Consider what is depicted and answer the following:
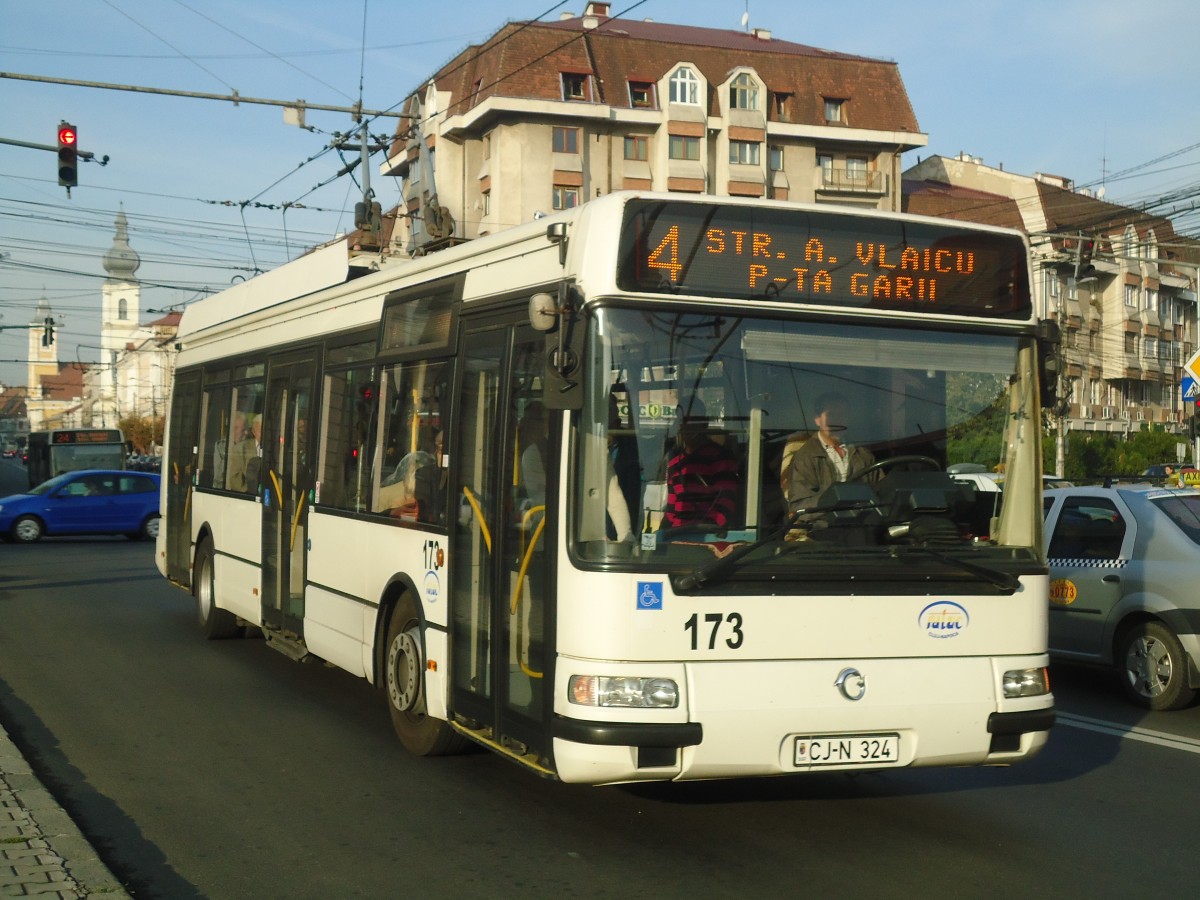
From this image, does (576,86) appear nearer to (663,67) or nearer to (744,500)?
(663,67)

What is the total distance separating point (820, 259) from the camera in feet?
21.7

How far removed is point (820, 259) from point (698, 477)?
3.99ft

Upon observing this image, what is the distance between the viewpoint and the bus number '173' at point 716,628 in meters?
6.12

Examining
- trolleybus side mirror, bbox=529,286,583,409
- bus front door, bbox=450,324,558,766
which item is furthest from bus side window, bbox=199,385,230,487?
trolleybus side mirror, bbox=529,286,583,409

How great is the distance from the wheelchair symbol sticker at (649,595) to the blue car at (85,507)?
28175 mm

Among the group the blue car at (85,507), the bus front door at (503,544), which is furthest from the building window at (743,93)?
the bus front door at (503,544)

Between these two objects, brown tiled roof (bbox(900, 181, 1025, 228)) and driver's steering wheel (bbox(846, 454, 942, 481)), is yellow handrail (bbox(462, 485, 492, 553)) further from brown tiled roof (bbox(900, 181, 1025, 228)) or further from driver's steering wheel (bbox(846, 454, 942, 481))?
brown tiled roof (bbox(900, 181, 1025, 228))

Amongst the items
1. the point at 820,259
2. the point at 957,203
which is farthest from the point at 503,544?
the point at 957,203

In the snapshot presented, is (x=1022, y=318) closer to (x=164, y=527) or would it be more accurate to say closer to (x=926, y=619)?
(x=926, y=619)

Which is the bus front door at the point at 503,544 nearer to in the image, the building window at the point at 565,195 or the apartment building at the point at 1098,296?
the building window at the point at 565,195

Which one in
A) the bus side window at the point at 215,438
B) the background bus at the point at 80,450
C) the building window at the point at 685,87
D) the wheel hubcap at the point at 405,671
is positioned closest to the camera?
the wheel hubcap at the point at 405,671

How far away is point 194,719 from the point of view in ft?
32.0

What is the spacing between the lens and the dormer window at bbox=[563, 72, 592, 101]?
65125 millimetres

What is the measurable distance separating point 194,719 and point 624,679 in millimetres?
4706
